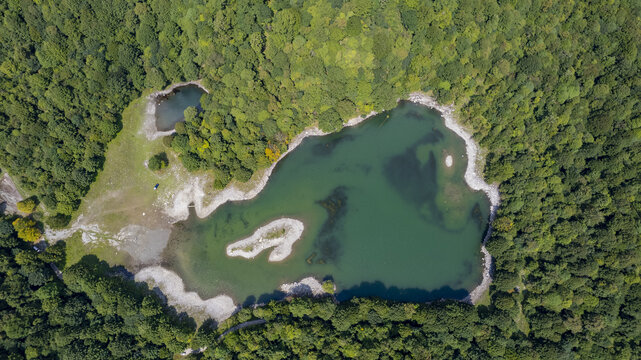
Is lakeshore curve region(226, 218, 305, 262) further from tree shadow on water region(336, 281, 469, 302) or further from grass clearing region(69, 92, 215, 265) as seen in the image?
grass clearing region(69, 92, 215, 265)

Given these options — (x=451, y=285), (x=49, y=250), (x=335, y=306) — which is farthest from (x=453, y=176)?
(x=49, y=250)

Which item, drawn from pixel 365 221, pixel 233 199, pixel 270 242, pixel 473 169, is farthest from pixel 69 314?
pixel 473 169

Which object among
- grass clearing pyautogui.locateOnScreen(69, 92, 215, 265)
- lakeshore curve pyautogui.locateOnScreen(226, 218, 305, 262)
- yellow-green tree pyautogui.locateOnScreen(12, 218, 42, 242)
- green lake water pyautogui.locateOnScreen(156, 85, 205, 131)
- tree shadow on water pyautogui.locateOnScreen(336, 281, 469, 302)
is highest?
green lake water pyautogui.locateOnScreen(156, 85, 205, 131)

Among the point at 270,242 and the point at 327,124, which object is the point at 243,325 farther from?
the point at 327,124

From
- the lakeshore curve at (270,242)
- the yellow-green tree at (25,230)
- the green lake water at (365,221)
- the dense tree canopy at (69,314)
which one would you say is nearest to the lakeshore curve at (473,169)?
the green lake water at (365,221)

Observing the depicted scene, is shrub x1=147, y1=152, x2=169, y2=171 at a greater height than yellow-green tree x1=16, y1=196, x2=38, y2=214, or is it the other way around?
shrub x1=147, y1=152, x2=169, y2=171

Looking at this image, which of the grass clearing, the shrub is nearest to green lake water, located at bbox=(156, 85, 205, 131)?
the grass clearing
